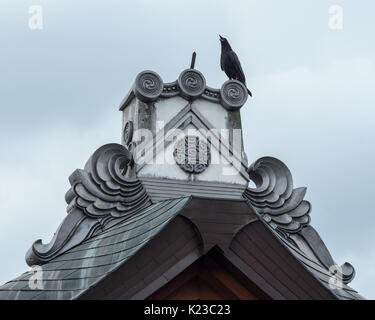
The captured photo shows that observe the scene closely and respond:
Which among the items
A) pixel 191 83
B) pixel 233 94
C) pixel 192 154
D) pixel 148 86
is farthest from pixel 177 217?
pixel 233 94

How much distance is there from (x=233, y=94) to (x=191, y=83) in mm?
963

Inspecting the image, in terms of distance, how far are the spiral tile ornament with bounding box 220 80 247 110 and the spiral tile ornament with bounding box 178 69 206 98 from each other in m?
0.51

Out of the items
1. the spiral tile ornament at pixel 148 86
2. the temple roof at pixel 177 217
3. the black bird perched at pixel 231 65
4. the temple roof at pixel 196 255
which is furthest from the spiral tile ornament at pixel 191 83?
the temple roof at pixel 196 255

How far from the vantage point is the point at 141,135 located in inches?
803

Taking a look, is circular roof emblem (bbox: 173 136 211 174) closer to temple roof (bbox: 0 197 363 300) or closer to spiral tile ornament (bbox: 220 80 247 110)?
spiral tile ornament (bbox: 220 80 247 110)

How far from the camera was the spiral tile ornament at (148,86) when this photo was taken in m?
20.6

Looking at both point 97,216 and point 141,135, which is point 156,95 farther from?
point 97,216

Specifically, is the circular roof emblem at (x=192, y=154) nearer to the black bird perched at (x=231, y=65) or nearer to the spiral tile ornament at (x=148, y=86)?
the spiral tile ornament at (x=148, y=86)

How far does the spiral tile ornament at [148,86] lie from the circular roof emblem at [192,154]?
3.57 ft

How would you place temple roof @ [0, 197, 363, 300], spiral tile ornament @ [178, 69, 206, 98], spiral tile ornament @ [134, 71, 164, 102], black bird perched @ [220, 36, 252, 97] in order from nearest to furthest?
1. temple roof @ [0, 197, 363, 300]
2. spiral tile ornament @ [134, 71, 164, 102]
3. spiral tile ornament @ [178, 69, 206, 98]
4. black bird perched @ [220, 36, 252, 97]

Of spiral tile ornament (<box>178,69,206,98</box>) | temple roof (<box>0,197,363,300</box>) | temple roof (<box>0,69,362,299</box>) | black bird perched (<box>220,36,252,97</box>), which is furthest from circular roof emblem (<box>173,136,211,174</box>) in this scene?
temple roof (<box>0,197,363,300</box>)

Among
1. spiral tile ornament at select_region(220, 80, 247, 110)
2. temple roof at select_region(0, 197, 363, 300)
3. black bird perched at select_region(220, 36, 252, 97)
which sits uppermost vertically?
black bird perched at select_region(220, 36, 252, 97)

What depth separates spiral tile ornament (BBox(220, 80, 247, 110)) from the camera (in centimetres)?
2127
